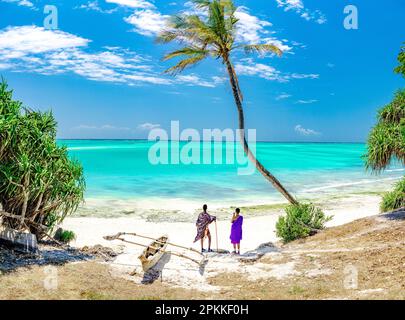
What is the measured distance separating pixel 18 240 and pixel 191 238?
894cm

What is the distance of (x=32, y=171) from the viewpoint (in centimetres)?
1091

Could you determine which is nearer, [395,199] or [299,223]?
[299,223]

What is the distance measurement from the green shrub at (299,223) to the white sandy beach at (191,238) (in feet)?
2.55

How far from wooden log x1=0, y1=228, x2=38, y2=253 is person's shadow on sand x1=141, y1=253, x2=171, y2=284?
306cm

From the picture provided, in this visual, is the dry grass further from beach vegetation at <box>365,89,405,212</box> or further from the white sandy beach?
beach vegetation at <box>365,89,405,212</box>

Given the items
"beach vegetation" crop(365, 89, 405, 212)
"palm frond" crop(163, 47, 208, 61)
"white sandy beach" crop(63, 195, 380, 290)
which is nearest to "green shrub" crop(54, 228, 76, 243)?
"white sandy beach" crop(63, 195, 380, 290)

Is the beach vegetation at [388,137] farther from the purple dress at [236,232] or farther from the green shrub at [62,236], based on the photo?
the green shrub at [62,236]

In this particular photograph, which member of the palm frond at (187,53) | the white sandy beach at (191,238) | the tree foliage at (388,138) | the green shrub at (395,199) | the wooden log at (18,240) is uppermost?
the palm frond at (187,53)

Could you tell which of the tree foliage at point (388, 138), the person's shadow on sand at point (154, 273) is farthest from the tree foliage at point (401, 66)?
the person's shadow on sand at point (154, 273)

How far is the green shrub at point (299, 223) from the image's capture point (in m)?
15.2

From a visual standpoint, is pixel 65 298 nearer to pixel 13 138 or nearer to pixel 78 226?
pixel 13 138

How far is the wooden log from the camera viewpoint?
10727mm

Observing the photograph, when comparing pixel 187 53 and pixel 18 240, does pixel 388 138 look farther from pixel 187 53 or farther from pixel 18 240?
pixel 18 240

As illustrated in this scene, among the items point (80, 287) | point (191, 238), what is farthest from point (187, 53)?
point (80, 287)
